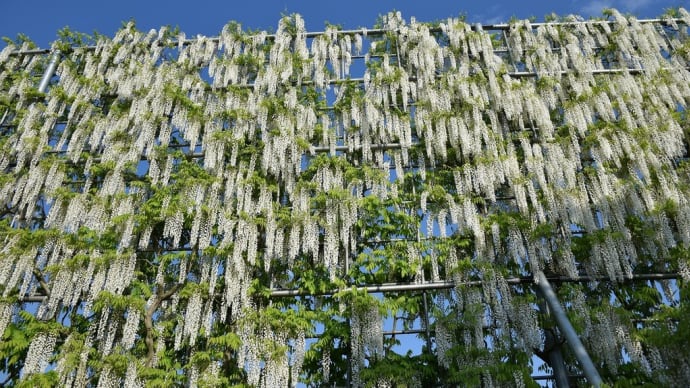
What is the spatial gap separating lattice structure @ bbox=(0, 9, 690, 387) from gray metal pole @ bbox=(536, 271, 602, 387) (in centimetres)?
4

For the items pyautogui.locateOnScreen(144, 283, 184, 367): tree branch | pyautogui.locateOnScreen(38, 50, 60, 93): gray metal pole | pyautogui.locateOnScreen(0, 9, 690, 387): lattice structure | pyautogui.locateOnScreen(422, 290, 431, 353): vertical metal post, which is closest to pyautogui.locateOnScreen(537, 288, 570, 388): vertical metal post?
pyautogui.locateOnScreen(0, 9, 690, 387): lattice structure

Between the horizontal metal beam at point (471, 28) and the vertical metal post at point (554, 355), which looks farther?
the horizontal metal beam at point (471, 28)

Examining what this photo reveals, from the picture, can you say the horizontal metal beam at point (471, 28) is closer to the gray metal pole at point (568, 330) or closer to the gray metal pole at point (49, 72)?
the gray metal pole at point (49, 72)

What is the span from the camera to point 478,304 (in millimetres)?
7879

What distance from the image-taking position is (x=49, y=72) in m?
12.5

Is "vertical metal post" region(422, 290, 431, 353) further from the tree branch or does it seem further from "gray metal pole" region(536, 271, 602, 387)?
the tree branch

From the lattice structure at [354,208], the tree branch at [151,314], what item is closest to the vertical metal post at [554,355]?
the lattice structure at [354,208]

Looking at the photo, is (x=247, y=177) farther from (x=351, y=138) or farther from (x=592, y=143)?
(x=592, y=143)

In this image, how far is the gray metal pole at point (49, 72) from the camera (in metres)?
12.2

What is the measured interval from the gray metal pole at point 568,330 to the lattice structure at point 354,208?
35 mm

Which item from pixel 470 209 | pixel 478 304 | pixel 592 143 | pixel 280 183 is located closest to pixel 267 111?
pixel 280 183

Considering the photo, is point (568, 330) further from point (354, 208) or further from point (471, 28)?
point (471, 28)

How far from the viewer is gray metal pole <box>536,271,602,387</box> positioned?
6.56 metres

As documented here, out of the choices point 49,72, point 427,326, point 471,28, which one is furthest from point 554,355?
point 49,72
